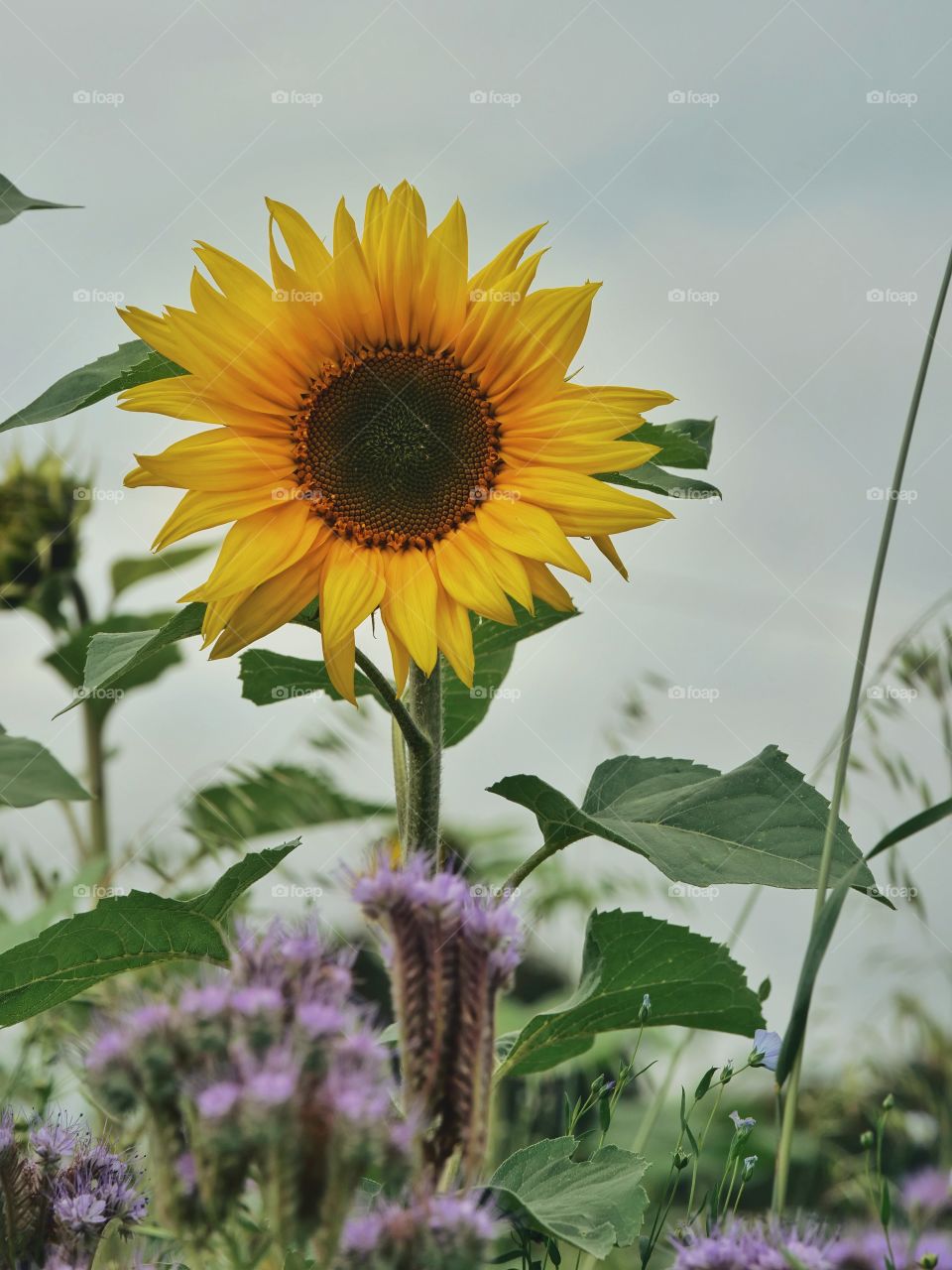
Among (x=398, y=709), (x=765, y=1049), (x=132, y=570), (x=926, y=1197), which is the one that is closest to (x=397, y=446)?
(x=398, y=709)

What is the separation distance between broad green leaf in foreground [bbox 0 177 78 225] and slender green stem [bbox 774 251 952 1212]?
655 mm

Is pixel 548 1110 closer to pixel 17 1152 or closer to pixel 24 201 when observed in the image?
pixel 17 1152

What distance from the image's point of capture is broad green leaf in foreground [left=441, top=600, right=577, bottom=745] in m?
1.11

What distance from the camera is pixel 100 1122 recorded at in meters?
1.56

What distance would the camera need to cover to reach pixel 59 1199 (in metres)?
0.76

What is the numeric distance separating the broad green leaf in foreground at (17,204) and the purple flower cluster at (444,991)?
2.24ft

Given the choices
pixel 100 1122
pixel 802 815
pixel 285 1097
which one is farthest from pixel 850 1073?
pixel 285 1097

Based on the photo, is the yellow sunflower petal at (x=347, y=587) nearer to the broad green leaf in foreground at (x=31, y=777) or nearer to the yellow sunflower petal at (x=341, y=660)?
the yellow sunflower petal at (x=341, y=660)

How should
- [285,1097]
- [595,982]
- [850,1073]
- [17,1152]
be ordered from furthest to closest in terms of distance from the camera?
[850,1073] < [595,982] < [17,1152] < [285,1097]

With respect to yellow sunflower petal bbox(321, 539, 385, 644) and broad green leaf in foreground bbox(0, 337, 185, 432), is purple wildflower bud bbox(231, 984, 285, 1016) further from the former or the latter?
broad green leaf in foreground bbox(0, 337, 185, 432)

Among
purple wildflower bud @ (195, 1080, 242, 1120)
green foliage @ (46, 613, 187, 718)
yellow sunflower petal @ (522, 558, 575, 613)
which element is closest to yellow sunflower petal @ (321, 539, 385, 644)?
yellow sunflower petal @ (522, 558, 575, 613)

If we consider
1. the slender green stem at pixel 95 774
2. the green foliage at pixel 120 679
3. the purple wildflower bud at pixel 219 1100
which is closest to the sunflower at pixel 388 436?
the purple wildflower bud at pixel 219 1100

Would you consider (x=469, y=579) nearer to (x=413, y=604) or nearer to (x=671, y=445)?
(x=413, y=604)

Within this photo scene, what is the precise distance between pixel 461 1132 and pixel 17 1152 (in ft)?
0.99
